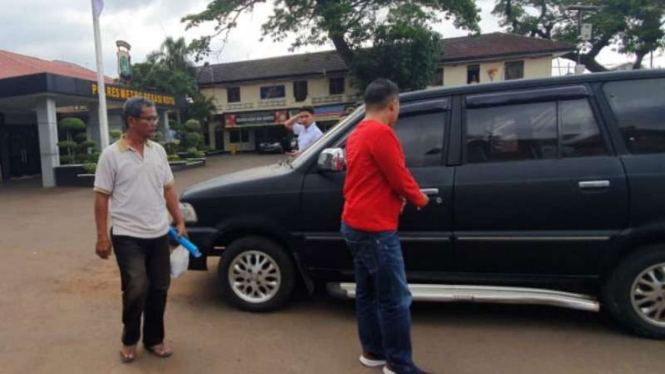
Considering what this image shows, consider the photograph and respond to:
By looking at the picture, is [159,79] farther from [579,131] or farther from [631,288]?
[631,288]

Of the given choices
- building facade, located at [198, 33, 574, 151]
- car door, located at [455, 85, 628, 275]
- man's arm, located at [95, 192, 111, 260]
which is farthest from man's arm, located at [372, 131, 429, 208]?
building facade, located at [198, 33, 574, 151]

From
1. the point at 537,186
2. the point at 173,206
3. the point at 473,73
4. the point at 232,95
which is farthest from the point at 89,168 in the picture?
the point at 473,73

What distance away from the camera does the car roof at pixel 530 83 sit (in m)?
3.72

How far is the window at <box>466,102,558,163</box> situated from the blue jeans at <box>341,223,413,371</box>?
4.37 feet

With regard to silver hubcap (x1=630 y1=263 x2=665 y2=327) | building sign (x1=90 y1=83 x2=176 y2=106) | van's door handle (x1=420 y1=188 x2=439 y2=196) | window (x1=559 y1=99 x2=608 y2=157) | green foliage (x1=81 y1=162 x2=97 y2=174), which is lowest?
silver hubcap (x1=630 y1=263 x2=665 y2=327)

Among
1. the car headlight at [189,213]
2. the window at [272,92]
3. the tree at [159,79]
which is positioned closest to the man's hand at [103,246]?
the car headlight at [189,213]

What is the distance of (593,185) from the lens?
3533mm

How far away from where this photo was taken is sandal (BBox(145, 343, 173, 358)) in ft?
11.6

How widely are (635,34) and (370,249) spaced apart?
120ft

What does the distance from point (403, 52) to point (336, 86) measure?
32.0ft

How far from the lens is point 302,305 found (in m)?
4.43

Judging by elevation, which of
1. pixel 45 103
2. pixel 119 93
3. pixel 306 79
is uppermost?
pixel 306 79

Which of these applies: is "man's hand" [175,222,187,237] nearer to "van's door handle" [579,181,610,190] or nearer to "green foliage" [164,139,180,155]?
"van's door handle" [579,181,610,190]

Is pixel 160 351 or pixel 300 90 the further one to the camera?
pixel 300 90
